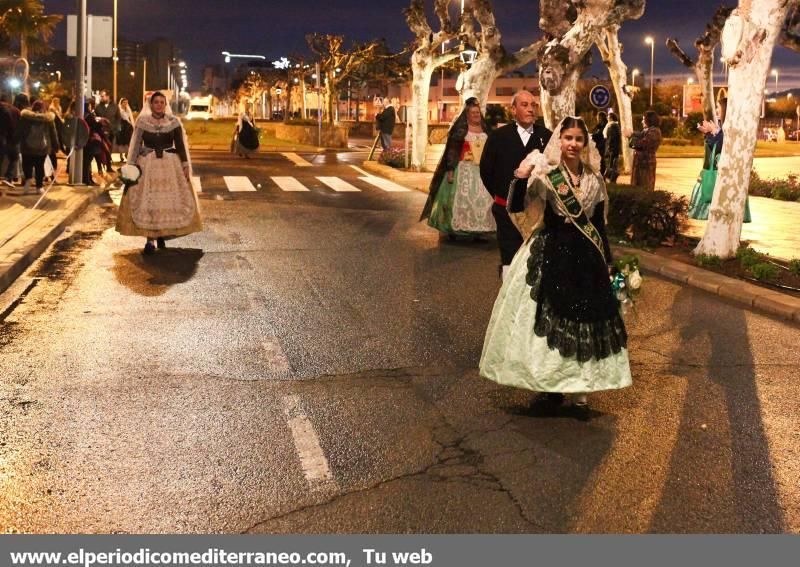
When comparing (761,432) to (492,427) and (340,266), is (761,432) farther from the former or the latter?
(340,266)

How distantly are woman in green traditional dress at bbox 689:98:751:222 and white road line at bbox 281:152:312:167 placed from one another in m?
18.3

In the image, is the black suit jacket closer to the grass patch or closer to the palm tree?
the grass patch

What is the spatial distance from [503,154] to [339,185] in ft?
53.2

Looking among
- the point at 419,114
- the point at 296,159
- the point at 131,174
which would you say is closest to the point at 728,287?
the point at 131,174

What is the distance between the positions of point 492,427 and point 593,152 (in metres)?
1.67

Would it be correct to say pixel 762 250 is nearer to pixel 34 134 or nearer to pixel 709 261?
pixel 709 261

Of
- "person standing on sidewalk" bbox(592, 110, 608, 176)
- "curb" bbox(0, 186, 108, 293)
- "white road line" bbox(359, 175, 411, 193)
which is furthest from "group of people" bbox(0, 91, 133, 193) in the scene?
"person standing on sidewalk" bbox(592, 110, 608, 176)

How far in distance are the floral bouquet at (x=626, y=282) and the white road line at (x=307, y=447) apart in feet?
6.31

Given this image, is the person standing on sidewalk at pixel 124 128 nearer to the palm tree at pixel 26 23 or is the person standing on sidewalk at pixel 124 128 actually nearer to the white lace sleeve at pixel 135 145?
the white lace sleeve at pixel 135 145

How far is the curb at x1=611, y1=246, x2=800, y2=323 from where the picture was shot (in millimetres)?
10070

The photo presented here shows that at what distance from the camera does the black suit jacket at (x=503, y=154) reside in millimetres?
9148

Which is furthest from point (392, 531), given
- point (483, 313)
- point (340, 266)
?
point (340, 266)

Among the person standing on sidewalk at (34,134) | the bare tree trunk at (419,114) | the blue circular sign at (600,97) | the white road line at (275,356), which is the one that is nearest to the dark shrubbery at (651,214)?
the white road line at (275,356)

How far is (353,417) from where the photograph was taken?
6461 millimetres
